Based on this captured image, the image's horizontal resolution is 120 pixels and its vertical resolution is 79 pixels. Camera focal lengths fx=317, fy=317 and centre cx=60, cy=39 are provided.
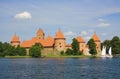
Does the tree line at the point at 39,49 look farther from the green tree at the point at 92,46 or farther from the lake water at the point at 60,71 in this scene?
the lake water at the point at 60,71

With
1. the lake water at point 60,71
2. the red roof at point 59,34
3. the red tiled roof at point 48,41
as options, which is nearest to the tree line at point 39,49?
the red roof at point 59,34

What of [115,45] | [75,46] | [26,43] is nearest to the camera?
[75,46]

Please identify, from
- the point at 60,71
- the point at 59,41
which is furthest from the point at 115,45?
the point at 60,71

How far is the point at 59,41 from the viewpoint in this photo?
408 feet

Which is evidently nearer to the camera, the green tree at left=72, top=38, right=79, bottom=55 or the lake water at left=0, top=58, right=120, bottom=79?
the lake water at left=0, top=58, right=120, bottom=79

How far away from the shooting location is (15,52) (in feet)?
380

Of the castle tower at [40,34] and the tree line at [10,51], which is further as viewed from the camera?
the castle tower at [40,34]

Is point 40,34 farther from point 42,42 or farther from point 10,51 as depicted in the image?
point 10,51

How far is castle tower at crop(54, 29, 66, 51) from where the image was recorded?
406ft

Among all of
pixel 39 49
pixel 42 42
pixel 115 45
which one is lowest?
pixel 39 49

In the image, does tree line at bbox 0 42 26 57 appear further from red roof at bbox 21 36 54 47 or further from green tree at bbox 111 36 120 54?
green tree at bbox 111 36 120 54

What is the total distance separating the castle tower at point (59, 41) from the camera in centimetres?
12362

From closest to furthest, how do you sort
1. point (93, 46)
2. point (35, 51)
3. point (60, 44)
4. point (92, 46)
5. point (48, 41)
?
point (35, 51) < point (93, 46) < point (92, 46) < point (60, 44) < point (48, 41)

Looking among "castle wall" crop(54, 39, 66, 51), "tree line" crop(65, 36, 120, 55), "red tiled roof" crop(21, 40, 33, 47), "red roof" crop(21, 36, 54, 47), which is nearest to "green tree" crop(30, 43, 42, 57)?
"tree line" crop(65, 36, 120, 55)
